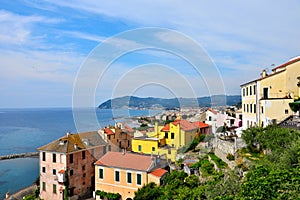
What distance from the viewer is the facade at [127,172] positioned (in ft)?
49.9

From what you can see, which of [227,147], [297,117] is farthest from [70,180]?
[297,117]

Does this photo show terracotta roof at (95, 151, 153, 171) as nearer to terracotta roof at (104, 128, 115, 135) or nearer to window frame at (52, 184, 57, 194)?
window frame at (52, 184, 57, 194)

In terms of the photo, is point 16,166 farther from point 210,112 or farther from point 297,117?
point 297,117

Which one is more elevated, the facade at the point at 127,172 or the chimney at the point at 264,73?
the chimney at the point at 264,73

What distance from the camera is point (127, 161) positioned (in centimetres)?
1636

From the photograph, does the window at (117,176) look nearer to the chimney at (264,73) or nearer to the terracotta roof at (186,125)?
the terracotta roof at (186,125)

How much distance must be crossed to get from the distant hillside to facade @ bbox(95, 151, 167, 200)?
309cm

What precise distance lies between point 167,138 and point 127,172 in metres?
4.66

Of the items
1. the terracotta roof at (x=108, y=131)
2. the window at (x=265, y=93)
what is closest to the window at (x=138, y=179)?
the terracotta roof at (x=108, y=131)

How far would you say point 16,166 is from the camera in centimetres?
3362

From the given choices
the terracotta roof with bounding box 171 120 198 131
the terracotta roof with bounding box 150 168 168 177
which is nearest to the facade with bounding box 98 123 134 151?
the terracotta roof with bounding box 171 120 198 131

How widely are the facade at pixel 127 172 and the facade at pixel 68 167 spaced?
1871mm

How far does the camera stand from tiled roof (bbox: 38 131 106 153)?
58.7 feet

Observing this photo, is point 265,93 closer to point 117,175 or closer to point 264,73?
point 264,73
